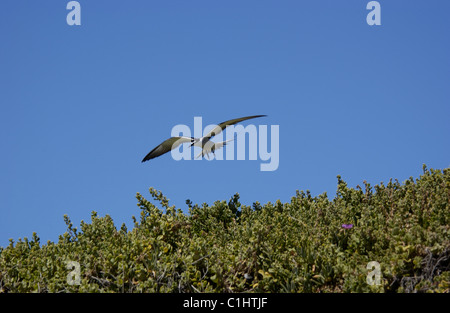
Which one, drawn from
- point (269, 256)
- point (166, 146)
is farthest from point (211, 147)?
point (269, 256)

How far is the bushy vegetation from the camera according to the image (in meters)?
6.65

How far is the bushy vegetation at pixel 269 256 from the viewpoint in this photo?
665cm

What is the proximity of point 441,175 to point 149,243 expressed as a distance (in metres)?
5.66

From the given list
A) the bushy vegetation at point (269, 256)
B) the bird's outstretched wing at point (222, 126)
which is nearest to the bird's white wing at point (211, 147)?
the bird's outstretched wing at point (222, 126)

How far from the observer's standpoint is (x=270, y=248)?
23.8ft

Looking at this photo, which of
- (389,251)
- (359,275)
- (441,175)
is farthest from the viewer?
(441,175)

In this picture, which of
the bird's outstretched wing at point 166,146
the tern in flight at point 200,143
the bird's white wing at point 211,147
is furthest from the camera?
the bird's outstretched wing at point 166,146

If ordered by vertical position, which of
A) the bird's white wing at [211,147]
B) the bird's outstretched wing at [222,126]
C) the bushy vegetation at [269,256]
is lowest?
the bushy vegetation at [269,256]

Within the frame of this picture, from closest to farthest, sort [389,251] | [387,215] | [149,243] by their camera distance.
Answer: [389,251] < [149,243] < [387,215]

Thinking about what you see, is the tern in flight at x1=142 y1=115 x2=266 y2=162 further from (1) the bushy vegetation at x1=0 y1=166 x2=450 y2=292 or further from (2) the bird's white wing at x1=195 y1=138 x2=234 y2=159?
(1) the bushy vegetation at x1=0 y1=166 x2=450 y2=292

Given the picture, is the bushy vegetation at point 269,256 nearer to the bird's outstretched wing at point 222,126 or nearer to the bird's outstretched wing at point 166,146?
the bird's outstretched wing at point 222,126
